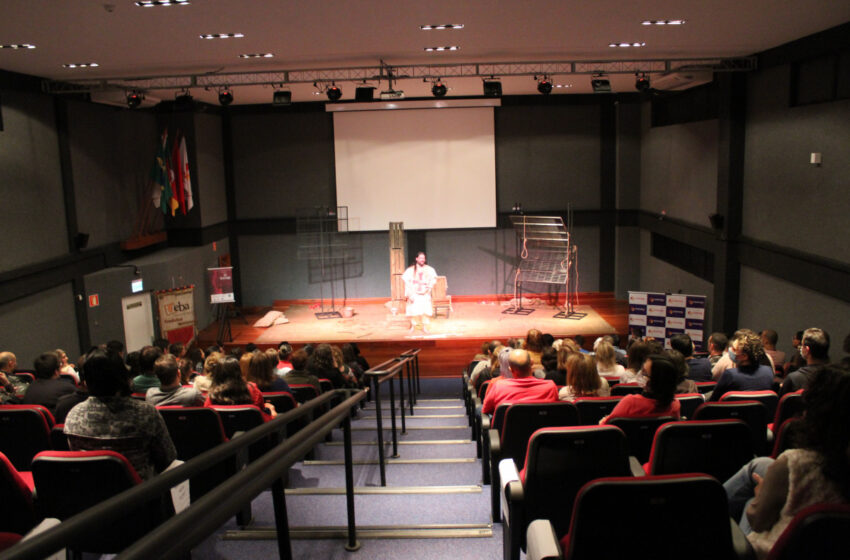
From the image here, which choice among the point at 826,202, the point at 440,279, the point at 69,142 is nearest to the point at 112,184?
the point at 69,142

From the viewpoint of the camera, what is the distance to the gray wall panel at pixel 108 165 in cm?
1025

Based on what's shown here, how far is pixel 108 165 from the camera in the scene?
36.6 feet

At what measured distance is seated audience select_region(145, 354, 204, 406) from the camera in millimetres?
4211

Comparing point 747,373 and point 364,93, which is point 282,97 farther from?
point 747,373

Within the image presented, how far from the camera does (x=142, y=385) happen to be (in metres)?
5.39

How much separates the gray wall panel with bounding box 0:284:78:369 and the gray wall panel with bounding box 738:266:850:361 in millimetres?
9579

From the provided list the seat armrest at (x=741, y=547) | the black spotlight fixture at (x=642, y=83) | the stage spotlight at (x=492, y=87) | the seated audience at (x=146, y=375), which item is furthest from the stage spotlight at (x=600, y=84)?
the seat armrest at (x=741, y=547)

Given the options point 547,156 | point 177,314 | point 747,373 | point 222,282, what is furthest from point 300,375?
point 547,156

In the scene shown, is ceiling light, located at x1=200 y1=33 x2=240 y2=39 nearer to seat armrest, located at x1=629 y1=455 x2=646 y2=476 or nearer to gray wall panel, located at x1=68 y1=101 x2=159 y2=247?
gray wall panel, located at x1=68 y1=101 x2=159 y2=247

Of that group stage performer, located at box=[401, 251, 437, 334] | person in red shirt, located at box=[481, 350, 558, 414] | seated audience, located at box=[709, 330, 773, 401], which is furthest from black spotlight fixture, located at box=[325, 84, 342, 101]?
seated audience, located at box=[709, 330, 773, 401]

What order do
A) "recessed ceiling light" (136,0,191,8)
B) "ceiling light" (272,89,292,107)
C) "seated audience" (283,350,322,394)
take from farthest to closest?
"ceiling light" (272,89,292,107), "seated audience" (283,350,322,394), "recessed ceiling light" (136,0,191,8)

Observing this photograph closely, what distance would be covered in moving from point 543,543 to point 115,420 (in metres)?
1.92

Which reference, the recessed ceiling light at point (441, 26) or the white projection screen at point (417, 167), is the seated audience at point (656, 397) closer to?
the recessed ceiling light at point (441, 26)

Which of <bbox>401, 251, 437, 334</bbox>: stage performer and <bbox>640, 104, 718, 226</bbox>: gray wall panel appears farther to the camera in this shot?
<bbox>401, 251, 437, 334</bbox>: stage performer
